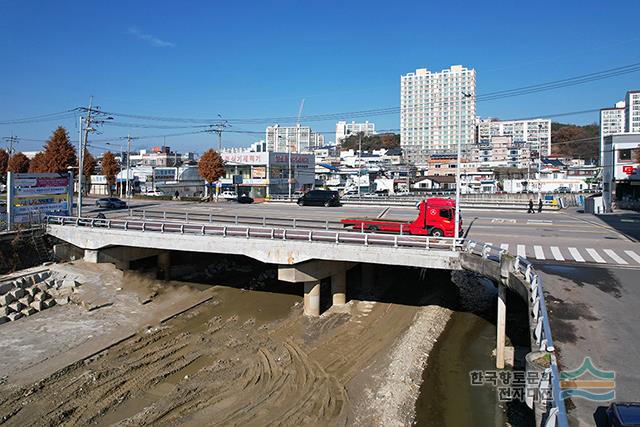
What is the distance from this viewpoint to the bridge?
1905 centimetres

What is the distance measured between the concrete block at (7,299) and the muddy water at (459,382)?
819 inches

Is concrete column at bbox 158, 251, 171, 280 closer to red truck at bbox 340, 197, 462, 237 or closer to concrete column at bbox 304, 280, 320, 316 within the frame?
concrete column at bbox 304, 280, 320, 316

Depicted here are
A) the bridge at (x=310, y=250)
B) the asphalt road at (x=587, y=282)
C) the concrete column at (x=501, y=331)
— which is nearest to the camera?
the asphalt road at (x=587, y=282)

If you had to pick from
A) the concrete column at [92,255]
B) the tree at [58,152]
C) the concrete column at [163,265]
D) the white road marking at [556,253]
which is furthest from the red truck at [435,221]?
the tree at [58,152]

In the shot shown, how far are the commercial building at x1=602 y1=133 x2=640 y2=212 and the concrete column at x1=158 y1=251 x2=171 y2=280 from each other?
46.1m

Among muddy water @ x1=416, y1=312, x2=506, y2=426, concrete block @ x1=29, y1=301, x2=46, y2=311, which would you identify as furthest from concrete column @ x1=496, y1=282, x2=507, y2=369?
concrete block @ x1=29, y1=301, x2=46, y2=311

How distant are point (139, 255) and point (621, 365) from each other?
28040mm

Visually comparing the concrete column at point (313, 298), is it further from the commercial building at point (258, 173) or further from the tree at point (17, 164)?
the tree at point (17, 164)

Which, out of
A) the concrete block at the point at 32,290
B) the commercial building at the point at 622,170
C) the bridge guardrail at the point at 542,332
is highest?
the commercial building at the point at 622,170

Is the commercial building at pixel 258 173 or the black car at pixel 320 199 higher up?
the commercial building at pixel 258 173

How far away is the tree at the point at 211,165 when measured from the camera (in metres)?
68.2

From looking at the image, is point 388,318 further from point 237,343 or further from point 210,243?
point 210,243

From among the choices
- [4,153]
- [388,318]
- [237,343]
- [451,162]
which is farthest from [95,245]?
[451,162]

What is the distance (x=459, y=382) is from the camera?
18109 mm
